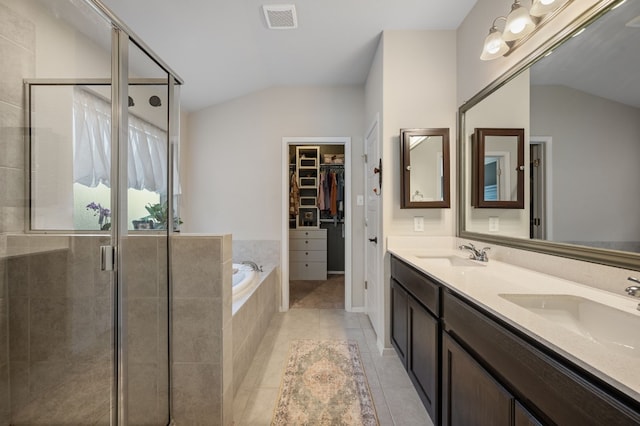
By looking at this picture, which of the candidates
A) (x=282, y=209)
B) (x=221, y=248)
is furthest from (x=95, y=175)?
(x=282, y=209)

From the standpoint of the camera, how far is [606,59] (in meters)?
1.05

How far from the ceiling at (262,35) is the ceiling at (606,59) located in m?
1.01

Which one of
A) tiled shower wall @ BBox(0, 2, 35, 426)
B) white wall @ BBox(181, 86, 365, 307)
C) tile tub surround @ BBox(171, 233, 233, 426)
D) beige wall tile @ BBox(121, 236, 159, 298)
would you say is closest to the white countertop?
tile tub surround @ BBox(171, 233, 233, 426)

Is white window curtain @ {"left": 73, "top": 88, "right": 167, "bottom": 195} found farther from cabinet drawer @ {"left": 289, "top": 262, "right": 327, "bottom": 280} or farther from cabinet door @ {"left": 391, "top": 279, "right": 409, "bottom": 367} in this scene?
cabinet drawer @ {"left": 289, "top": 262, "right": 327, "bottom": 280}

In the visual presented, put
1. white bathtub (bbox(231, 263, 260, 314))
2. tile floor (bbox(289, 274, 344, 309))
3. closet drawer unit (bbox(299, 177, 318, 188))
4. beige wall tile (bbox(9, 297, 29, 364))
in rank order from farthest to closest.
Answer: closet drawer unit (bbox(299, 177, 318, 188)), tile floor (bbox(289, 274, 344, 309)), white bathtub (bbox(231, 263, 260, 314)), beige wall tile (bbox(9, 297, 29, 364))

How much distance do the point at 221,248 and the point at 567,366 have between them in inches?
51.4

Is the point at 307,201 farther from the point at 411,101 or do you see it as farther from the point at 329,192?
the point at 411,101

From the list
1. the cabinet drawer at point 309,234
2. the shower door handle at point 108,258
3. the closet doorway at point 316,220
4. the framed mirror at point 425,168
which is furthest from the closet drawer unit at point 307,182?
the shower door handle at point 108,258

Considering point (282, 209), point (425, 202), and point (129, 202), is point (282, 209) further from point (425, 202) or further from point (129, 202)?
point (129, 202)

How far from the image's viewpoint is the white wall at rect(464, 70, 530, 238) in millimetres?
1438

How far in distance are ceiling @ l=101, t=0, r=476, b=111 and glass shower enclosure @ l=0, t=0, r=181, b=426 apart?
0.78m

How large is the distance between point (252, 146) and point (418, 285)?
96.8 inches

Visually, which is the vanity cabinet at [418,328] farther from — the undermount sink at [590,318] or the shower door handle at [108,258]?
the shower door handle at [108,258]

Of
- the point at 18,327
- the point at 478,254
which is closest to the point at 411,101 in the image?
the point at 478,254
